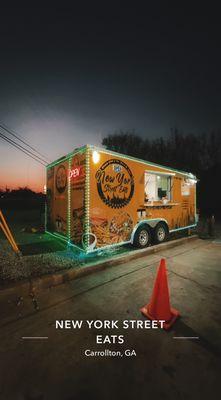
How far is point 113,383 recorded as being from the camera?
2.26 metres

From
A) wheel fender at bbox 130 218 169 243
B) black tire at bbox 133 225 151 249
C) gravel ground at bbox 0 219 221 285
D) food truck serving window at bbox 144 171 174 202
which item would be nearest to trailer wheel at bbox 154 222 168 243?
A: wheel fender at bbox 130 218 169 243

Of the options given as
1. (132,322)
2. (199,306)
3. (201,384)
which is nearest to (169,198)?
(199,306)

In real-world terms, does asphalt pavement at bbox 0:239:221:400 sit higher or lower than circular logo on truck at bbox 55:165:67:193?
lower

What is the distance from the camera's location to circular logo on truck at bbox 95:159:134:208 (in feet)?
20.0

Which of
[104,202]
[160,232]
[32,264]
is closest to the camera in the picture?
[32,264]

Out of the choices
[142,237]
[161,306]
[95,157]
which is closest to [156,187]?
[142,237]

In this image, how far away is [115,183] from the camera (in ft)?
21.1

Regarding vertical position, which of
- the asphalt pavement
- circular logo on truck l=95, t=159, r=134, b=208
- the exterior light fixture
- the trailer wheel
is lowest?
the asphalt pavement

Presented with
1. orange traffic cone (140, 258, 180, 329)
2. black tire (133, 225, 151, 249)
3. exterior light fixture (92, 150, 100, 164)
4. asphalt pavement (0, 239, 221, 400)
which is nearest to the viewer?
asphalt pavement (0, 239, 221, 400)

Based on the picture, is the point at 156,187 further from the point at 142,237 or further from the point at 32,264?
the point at 32,264

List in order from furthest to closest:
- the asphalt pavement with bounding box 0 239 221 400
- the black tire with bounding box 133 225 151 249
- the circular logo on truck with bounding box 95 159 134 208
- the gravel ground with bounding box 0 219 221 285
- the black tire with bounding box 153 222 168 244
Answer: the black tire with bounding box 153 222 168 244
the black tire with bounding box 133 225 151 249
the circular logo on truck with bounding box 95 159 134 208
the gravel ground with bounding box 0 219 221 285
the asphalt pavement with bounding box 0 239 221 400

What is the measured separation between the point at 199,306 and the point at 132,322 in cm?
139

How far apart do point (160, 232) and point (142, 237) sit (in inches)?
45.0

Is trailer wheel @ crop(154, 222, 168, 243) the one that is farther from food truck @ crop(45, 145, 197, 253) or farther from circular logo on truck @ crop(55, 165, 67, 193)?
circular logo on truck @ crop(55, 165, 67, 193)
